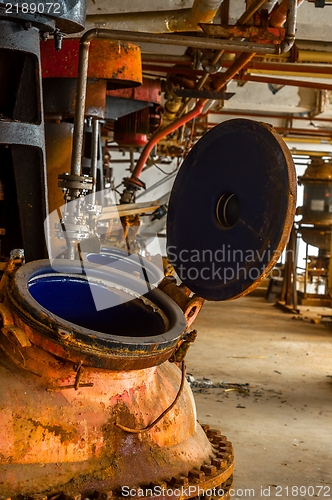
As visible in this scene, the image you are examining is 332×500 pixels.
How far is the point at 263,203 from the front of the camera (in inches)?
73.3

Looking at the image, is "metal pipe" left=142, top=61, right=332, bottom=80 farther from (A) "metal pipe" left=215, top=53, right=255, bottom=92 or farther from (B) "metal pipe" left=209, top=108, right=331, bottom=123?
(B) "metal pipe" left=209, top=108, right=331, bottom=123

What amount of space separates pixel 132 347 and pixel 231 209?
58cm

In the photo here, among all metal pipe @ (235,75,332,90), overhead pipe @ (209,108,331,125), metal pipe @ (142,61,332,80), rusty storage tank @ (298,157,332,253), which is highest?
metal pipe @ (142,61,332,80)

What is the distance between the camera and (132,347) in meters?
1.73

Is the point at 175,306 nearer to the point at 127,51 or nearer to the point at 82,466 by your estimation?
the point at 82,466

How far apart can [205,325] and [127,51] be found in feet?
14.1

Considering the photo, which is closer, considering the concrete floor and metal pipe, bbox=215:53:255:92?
the concrete floor

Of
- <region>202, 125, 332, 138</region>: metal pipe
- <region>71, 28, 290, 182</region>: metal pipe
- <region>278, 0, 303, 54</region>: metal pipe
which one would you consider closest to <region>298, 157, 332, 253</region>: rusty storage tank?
<region>202, 125, 332, 138</region>: metal pipe

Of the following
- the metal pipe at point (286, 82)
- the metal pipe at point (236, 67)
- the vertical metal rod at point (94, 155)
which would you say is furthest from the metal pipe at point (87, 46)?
the metal pipe at point (286, 82)

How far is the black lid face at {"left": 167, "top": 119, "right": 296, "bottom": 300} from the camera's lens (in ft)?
5.92

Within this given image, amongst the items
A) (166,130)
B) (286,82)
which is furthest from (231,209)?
(286,82)

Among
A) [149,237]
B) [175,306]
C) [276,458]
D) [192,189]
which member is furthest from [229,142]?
[149,237]

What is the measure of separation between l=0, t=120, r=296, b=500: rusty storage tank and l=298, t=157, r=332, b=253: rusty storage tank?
7.33m

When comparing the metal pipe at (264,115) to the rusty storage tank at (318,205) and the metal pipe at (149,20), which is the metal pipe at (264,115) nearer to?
the rusty storage tank at (318,205)
